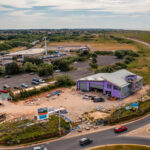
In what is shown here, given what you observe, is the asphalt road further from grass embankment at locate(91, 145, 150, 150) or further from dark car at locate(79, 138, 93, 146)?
grass embankment at locate(91, 145, 150, 150)

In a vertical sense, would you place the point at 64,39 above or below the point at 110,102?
above

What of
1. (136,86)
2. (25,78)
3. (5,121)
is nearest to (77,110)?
(5,121)

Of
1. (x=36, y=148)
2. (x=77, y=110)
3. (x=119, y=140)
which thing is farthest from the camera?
(x=77, y=110)

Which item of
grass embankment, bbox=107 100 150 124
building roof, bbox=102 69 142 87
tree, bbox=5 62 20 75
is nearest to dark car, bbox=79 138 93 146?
grass embankment, bbox=107 100 150 124

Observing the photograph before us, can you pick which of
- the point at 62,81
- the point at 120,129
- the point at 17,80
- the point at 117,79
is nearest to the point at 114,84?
the point at 117,79

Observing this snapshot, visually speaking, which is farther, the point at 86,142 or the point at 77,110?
the point at 77,110

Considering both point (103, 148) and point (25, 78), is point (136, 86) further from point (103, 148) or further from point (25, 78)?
point (25, 78)

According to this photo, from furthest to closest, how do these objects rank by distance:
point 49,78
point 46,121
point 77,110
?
point 49,78
point 77,110
point 46,121

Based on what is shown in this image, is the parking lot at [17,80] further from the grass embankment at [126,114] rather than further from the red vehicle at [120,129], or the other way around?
the red vehicle at [120,129]
